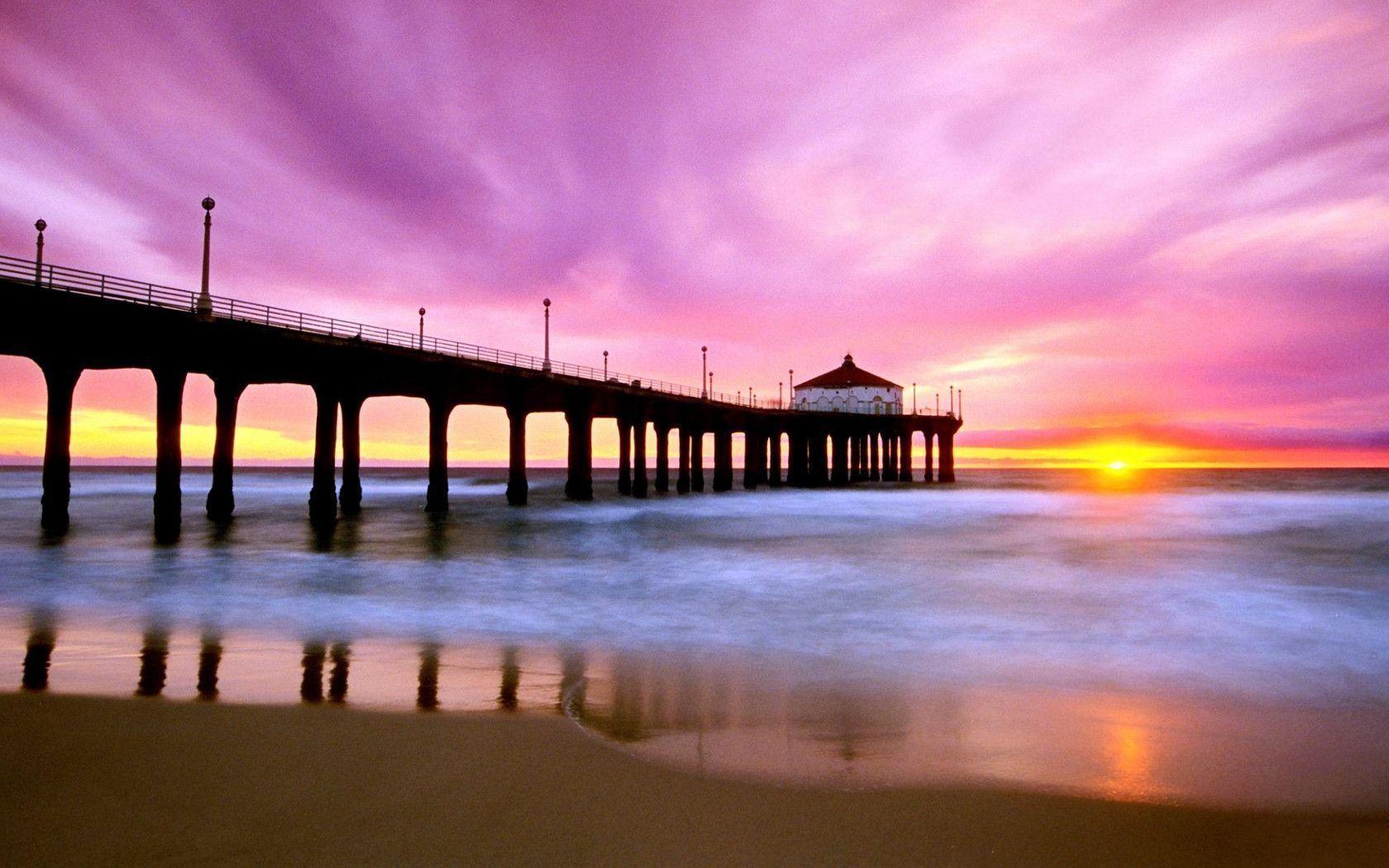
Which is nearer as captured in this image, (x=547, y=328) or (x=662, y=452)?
(x=547, y=328)

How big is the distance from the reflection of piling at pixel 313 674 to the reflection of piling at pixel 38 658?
7.61 ft

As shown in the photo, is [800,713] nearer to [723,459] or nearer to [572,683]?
[572,683]

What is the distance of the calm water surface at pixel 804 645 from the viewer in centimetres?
611

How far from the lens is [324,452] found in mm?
31125

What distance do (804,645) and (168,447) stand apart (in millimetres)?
24507

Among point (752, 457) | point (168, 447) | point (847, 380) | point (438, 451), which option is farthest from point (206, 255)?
point (847, 380)

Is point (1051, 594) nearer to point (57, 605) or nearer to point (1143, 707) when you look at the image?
point (1143, 707)

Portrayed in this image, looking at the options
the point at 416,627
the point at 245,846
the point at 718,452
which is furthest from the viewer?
the point at 718,452

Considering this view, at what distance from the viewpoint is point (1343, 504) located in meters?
56.5

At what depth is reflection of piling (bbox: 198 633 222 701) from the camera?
7355 millimetres

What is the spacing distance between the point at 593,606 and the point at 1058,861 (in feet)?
35.5

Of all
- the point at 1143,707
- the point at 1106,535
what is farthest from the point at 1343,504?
the point at 1143,707

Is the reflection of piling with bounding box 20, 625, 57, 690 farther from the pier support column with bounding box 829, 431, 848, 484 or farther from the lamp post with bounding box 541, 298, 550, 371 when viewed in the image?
the pier support column with bounding box 829, 431, 848, 484

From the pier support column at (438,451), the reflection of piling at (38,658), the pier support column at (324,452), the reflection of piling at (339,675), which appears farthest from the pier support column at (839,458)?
the reflection of piling at (38,658)
